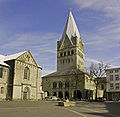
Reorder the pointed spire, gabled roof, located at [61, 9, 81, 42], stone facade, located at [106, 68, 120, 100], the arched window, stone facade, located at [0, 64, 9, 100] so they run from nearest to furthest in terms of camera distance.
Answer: stone facade, located at [0, 64, 9, 100] → the arched window → stone facade, located at [106, 68, 120, 100] → gabled roof, located at [61, 9, 81, 42] → the pointed spire

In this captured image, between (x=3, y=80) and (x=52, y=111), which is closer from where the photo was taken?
(x=52, y=111)

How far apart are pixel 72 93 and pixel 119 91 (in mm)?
19078

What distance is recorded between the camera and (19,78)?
1698 inches

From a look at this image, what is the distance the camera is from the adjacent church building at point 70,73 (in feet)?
221

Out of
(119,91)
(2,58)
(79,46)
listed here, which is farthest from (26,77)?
(79,46)

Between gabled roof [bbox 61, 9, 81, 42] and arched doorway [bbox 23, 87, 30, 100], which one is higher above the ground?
gabled roof [bbox 61, 9, 81, 42]

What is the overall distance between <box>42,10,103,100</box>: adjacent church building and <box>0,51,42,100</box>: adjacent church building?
61.7 feet

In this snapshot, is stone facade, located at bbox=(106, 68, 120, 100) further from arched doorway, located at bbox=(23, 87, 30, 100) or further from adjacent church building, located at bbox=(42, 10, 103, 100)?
arched doorway, located at bbox=(23, 87, 30, 100)

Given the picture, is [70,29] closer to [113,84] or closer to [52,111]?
[113,84]

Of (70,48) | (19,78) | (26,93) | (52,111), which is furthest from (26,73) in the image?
(70,48)

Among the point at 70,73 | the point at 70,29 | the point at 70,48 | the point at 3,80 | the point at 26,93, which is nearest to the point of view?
the point at 3,80

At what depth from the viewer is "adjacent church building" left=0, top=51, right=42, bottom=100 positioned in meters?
40.7

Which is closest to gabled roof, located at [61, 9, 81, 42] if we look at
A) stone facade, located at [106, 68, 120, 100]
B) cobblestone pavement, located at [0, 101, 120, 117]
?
stone facade, located at [106, 68, 120, 100]

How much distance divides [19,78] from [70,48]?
56.6 m
